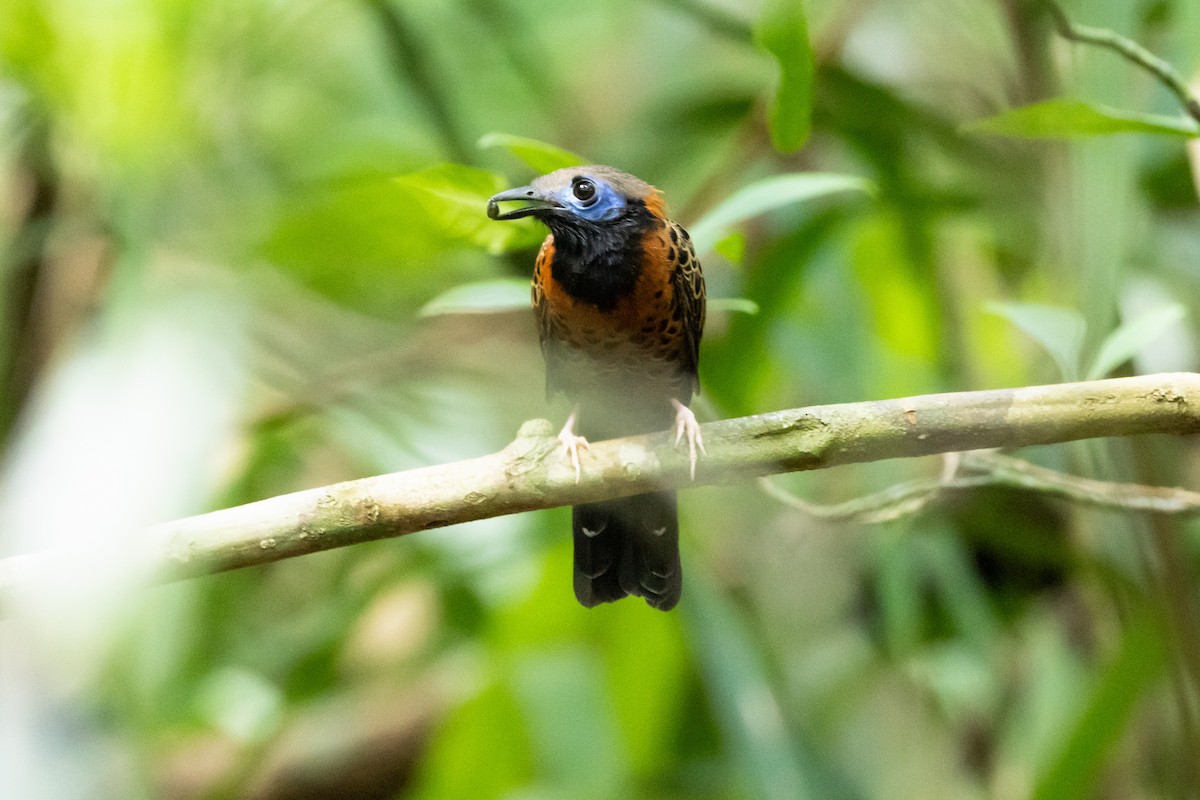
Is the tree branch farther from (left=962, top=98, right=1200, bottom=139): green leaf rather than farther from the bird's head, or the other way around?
the bird's head

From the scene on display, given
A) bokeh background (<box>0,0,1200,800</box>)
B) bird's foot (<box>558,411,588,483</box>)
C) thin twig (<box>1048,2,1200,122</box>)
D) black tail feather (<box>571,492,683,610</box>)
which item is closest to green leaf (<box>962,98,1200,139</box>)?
thin twig (<box>1048,2,1200,122</box>)

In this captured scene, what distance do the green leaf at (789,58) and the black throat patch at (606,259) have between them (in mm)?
467

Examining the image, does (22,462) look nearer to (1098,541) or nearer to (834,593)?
(834,593)

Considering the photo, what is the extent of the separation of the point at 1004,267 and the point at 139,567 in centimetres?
325

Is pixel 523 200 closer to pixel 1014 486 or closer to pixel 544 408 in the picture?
pixel 1014 486

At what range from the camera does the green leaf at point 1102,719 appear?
2914 millimetres

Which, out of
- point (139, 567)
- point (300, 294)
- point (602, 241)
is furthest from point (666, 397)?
point (300, 294)

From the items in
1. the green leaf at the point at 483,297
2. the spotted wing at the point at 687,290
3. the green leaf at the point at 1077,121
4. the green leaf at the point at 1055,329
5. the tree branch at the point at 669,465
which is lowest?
the tree branch at the point at 669,465

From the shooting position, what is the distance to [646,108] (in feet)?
12.9

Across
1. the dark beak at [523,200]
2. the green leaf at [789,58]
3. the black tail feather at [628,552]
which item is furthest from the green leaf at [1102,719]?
the dark beak at [523,200]

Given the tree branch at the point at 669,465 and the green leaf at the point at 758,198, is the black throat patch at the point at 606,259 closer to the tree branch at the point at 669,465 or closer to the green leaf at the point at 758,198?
the green leaf at the point at 758,198

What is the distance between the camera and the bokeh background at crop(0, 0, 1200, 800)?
119 inches

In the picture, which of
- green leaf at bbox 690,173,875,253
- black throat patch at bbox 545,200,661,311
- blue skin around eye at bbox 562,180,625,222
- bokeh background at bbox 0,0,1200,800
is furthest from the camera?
bokeh background at bbox 0,0,1200,800

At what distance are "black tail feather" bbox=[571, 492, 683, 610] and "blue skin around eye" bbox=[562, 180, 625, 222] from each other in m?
0.57
